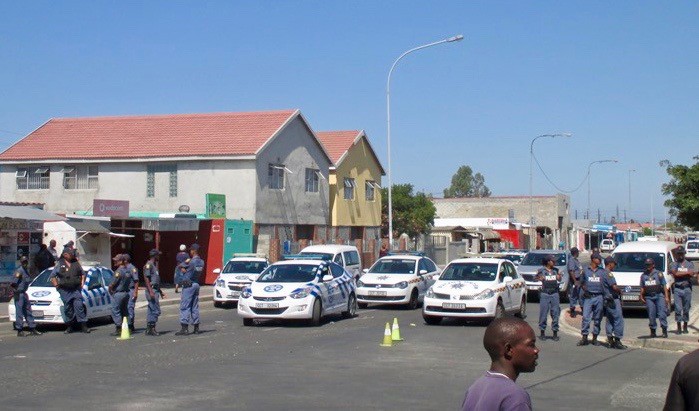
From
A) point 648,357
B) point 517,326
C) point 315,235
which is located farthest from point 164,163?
point 517,326

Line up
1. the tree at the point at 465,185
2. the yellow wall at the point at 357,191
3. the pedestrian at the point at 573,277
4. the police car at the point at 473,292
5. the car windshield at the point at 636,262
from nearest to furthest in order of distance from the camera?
the police car at the point at 473,292 < the pedestrian at the point at 573,277 < the car windshield at the point at 636,262 < the yellow wall at the point at 357,191 < the tree at the point at 465,185

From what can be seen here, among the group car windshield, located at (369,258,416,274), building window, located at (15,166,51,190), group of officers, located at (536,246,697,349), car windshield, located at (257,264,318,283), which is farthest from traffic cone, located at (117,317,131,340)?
building window, located at (15,166,51,190)

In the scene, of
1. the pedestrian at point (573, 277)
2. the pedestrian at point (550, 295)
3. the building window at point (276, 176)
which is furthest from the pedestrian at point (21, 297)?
the building window at point (276, 176)

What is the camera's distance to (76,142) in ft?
144

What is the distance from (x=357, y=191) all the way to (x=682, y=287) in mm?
33280

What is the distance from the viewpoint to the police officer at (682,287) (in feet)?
63.7

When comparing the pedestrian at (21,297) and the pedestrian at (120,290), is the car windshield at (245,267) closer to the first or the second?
the pedestrian at (120,290)

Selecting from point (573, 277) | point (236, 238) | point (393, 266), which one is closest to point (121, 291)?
point (393, 266)

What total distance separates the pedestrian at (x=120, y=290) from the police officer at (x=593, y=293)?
8.97 m

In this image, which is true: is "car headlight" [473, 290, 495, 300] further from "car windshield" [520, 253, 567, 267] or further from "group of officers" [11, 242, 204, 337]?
"car windshield" [520, 253, 567, 267]

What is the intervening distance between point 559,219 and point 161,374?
81282mm

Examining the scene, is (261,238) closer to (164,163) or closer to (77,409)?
(164,163)

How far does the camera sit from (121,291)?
1886cm

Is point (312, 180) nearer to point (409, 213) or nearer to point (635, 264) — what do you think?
point (409, 213)
